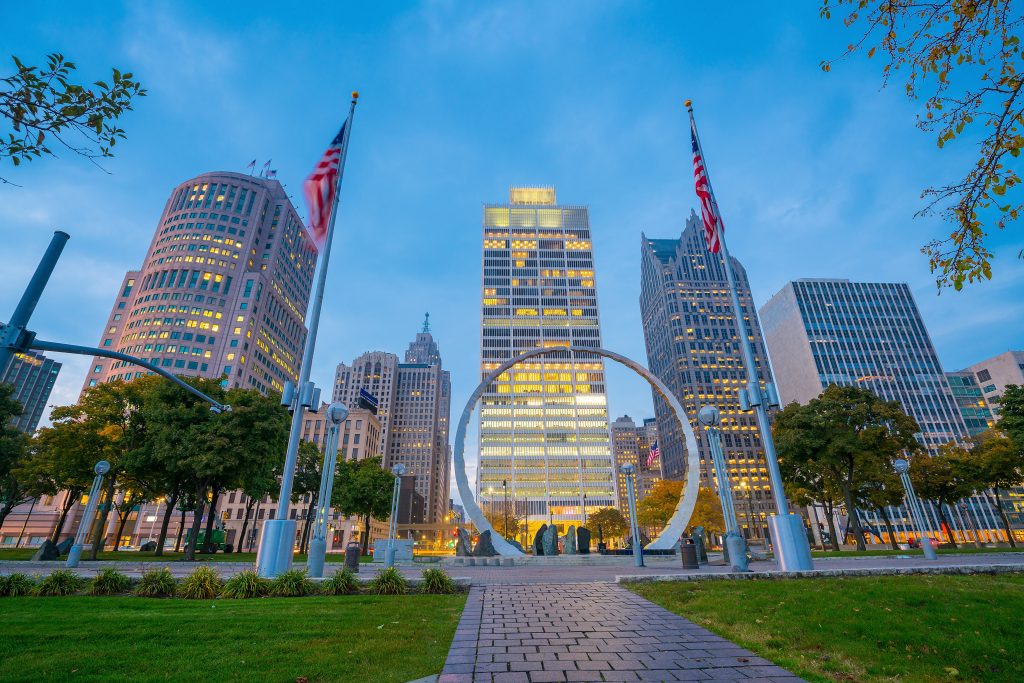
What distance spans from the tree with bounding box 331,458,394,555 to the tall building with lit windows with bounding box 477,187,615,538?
55.2 m

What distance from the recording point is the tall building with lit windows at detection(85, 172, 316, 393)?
4016 inches

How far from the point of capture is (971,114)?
598 cm

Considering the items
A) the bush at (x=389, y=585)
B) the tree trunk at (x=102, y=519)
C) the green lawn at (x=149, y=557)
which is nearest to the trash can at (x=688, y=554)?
the bush at (x=389, y=585)

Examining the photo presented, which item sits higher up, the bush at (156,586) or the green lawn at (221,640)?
the bush at (156,586)

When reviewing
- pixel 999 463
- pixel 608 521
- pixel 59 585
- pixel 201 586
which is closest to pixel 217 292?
pixel 608 521

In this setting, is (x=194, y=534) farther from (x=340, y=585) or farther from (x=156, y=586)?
(x=340, y=585)

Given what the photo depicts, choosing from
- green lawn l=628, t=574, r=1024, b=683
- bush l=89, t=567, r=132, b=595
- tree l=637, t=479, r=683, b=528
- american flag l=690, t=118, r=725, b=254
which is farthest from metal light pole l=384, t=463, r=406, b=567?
tree l=637, t=479, r=683, b=528

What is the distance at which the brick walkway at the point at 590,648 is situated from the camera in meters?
5.28

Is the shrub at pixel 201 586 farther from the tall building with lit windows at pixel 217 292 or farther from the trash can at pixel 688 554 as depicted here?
the tall building with lit windows at pixel 217 292

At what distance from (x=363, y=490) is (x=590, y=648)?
60386 mm

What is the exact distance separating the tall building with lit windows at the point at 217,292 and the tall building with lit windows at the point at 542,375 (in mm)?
56341

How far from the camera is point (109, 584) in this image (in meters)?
12.0

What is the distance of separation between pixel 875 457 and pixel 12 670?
52.4 meters

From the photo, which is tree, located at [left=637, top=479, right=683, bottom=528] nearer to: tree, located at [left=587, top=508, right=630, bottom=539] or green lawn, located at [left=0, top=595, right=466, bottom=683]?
tree, located at [left=587, top=508, right=630, bottom=539]
